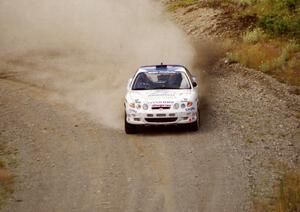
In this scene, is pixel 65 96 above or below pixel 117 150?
below

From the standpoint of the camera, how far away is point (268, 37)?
32250 millimetres

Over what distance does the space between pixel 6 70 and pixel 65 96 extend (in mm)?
7156

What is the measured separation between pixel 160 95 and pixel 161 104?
1.40ft

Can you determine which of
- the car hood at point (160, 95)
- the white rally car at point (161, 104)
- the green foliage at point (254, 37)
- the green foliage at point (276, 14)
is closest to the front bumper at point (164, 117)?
the white rally car at point (161, 104)

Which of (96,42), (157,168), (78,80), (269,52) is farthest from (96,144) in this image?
(96,42)

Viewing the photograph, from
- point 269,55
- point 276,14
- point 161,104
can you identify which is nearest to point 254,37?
point 269,55

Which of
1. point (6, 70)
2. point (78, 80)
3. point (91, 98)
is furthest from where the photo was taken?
point (6, 70)

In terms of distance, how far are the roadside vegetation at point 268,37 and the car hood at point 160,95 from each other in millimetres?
8655

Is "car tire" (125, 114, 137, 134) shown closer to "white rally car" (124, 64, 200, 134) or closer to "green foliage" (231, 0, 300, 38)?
"white rally car" (124, 64, 200, 134)

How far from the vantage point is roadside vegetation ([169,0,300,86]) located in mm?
28188

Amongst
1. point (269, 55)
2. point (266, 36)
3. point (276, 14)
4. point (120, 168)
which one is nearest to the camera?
point (120, 168)

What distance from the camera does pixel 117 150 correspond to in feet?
57.6

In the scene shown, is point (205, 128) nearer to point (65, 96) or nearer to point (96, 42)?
point (65, 96)

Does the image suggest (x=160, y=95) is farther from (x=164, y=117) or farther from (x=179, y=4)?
(x=179, y=4)
